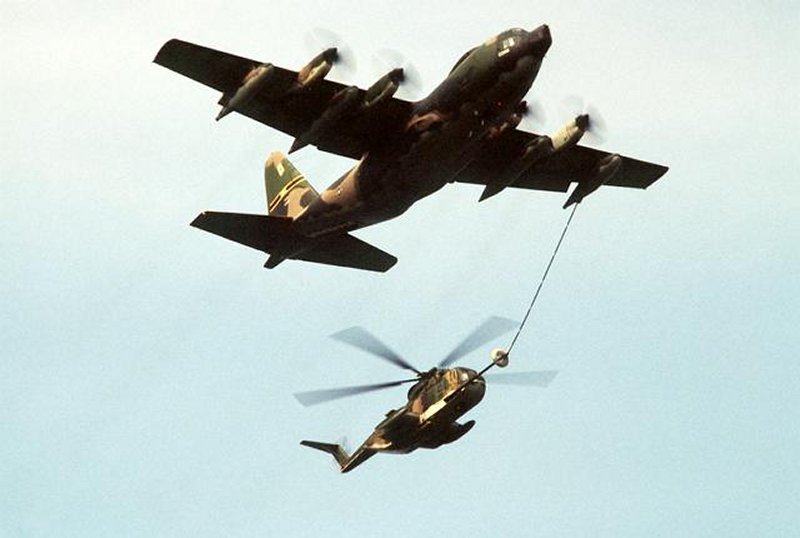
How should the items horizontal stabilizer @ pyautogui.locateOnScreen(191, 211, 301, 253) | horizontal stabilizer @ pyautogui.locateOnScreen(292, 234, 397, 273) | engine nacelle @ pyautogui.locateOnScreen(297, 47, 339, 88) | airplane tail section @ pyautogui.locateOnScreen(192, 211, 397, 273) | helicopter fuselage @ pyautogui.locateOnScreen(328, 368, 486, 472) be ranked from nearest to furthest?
engine nacelle @ pyautogui.locateOnScreen(297, 47, 339, 88), helicopter fuselage @ pyautogui.locateOnScreen(328, 368, 486, 472), horizontal stabilizer @ pyautogui.locateOnScreen(191, 211, 301, 253), airplane tail section @ pyautogui.locateOnScreen(192, 211, 397, 273), horizontal stabilizer @ pyautogui.locateOnScreen(292, 234, 397, 273)

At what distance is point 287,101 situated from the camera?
49219mm

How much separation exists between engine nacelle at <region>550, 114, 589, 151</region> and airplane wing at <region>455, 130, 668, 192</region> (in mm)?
320

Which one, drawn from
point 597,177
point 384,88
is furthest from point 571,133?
point 384,88

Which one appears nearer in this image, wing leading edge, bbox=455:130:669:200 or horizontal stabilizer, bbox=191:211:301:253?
horizontal stabilizer, bbox=191:211:301:253

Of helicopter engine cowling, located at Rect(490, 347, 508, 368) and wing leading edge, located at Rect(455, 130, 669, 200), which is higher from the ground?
wing leading edge, located at Rect(455, 130, 669, 200)

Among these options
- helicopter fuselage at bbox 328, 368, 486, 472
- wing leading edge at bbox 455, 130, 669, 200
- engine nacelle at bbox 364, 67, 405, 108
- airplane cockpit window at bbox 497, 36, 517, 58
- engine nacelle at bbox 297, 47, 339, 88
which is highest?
engine nacelle at bbox 297, 47, 339, 88

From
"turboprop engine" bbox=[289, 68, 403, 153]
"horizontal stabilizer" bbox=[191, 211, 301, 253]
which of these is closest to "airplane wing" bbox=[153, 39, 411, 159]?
"turboprop engine" bbox=[289, 68, 403, 153]

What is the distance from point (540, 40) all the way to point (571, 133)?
5.61 meters

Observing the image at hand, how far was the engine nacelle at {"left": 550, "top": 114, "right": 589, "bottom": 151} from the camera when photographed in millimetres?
51656

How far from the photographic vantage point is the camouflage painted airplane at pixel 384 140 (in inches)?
1871

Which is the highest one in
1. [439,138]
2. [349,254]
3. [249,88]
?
[249,88]

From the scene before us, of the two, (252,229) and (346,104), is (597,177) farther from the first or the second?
(252,229)

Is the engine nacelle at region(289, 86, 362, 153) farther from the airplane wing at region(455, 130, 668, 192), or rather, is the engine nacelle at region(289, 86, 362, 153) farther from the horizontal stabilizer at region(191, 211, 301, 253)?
the airplane wing at region(455, 130, 668, 192)

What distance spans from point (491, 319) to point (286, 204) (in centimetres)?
1056
